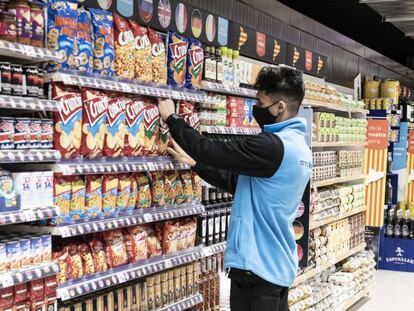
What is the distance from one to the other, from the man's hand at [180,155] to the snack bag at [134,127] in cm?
25

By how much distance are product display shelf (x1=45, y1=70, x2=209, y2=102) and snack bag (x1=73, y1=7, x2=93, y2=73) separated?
0.16 feet

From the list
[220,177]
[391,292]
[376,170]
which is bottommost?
[391,292]

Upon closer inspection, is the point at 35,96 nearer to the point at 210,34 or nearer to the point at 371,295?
the point at 210,34

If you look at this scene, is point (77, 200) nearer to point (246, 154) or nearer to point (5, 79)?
point (5, 79)

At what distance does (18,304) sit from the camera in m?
2.76

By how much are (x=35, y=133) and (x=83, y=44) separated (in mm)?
582

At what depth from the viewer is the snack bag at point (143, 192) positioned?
3.61 m

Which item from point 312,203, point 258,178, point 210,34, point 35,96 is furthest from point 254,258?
point 312,203

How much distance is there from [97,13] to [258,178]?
1.27 metres

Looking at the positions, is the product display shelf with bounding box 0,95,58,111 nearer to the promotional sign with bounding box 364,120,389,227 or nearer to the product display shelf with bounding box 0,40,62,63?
the product display shelf with bounding box 0,40,62,63

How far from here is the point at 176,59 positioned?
12.6 ft

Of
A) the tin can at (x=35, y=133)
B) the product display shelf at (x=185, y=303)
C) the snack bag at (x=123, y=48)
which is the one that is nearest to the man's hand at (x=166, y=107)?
the snack bag at (x=123, y=48)

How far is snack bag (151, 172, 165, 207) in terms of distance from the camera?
3730 millimetres

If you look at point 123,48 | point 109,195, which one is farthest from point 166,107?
point 109,195
